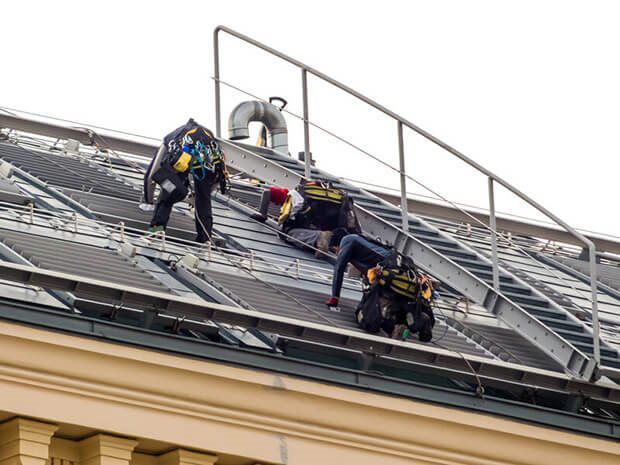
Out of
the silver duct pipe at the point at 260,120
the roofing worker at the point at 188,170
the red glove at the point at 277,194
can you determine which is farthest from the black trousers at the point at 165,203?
the silver duct pipe at the point at 260,120

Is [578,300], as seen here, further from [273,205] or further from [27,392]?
[27,392]

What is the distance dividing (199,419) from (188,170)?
6.12m

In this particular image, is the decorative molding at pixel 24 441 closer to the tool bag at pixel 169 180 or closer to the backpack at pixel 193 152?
the tool bag at pixel 169 180

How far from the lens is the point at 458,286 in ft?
76.3

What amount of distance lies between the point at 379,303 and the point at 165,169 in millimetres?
3756

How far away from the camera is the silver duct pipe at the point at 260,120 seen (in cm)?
3206

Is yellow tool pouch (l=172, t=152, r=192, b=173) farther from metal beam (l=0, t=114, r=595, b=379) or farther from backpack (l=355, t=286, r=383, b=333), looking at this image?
backpack (l=355, t=286, r=383, b=333)

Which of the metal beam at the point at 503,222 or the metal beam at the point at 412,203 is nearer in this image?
the metal beam at the point at 412,203

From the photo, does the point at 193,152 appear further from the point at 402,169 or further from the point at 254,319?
the point at 254,319

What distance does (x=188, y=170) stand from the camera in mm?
23391

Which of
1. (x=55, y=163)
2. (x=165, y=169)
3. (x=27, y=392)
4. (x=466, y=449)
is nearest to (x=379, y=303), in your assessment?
(x=466, y=449)

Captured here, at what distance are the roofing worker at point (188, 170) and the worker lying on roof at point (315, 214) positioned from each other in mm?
1500

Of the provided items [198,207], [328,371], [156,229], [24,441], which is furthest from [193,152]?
[24,441]

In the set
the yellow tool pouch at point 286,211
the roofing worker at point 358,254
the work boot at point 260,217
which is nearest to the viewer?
the roofing worker at point 358,254
